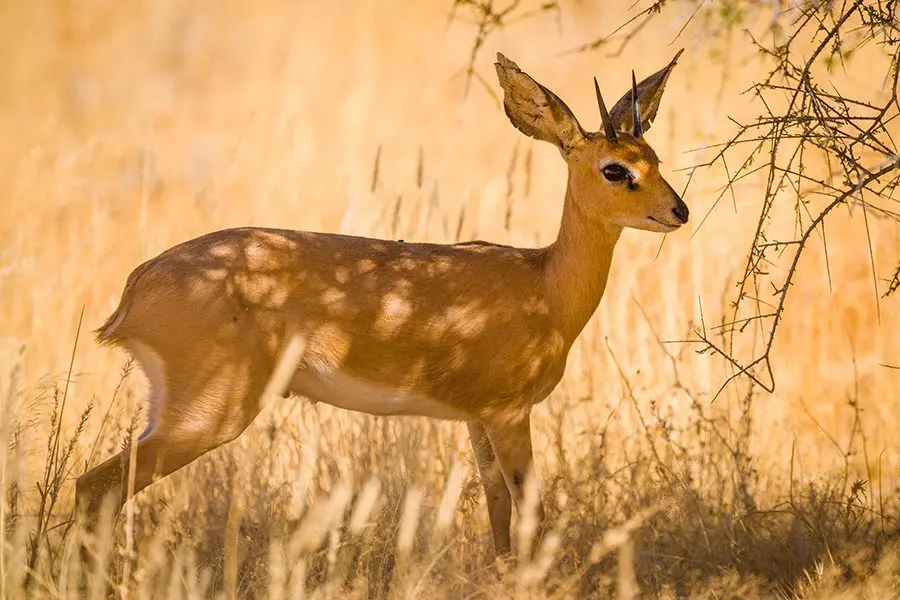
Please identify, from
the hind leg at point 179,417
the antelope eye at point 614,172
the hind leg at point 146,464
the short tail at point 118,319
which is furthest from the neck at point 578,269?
the short tail at point 118,319

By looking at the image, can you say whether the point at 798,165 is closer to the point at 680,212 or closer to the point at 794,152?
the point at 794,152

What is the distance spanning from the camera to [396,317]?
5.41 m

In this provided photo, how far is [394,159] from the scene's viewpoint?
42.9 feet

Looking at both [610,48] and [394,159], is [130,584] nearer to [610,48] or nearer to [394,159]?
[394,159]

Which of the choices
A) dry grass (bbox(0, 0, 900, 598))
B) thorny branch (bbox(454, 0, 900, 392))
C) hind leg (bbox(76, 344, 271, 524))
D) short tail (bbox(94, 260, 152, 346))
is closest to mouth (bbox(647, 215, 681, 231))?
thorny branch (bbox(454, 0, 900, 392))

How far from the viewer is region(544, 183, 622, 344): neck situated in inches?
224

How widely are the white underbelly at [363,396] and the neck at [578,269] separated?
0.67 meters

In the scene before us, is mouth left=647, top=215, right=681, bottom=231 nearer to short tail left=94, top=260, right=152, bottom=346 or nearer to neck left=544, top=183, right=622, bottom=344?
neck left=544, top=183, right=622, bottom=344

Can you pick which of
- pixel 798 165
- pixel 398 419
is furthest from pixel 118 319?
pixel 798 165

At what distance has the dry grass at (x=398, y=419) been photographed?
4.89m

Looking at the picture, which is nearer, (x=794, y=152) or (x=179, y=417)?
(x=179, y=417)

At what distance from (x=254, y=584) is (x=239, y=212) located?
6.51 meters

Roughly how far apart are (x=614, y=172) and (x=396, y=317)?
3.88ft

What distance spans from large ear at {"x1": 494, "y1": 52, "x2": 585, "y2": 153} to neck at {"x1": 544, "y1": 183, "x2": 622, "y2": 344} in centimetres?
30
